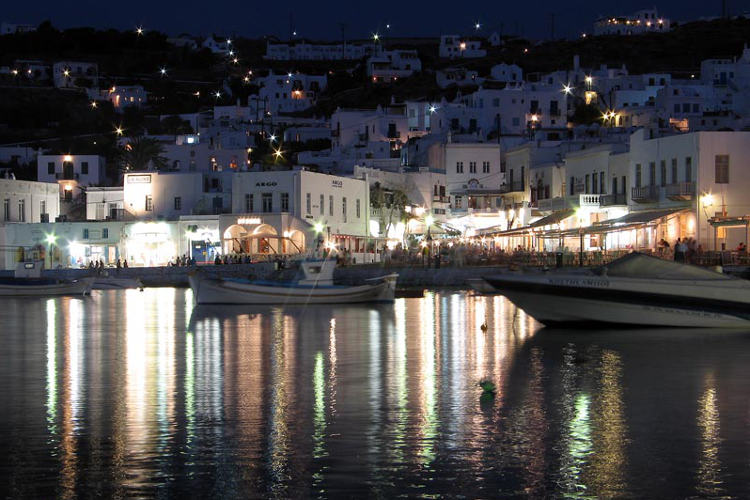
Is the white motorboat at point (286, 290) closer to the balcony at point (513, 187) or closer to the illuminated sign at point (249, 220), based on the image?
the illuminated sign at point (249, 220)

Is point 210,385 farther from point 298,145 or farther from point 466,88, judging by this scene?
point 466,88

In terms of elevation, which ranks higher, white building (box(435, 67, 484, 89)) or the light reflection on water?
white building (box(435, 67, 484, 89))

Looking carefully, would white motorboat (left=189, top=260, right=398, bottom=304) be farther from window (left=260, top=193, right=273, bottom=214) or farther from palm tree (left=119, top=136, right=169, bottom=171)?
palm tree (left=119, top=136, right=169, bottom=171)

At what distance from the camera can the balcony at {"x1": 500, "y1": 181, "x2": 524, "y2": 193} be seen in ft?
276

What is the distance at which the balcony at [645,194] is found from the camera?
58125mm

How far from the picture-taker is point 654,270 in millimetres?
29391

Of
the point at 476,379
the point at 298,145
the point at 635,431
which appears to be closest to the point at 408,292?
the point at 476,379

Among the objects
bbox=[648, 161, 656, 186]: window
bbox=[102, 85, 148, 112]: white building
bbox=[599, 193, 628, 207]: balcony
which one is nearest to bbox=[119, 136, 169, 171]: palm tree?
bbox=[599, 193, 628, 207]: balcony

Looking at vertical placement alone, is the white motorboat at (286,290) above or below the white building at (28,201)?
below

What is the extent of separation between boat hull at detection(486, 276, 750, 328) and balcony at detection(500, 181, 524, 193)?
53838mm

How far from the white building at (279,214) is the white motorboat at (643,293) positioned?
144ft

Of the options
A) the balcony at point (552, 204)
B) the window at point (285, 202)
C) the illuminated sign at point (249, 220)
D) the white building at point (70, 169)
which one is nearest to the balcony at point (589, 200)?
the balcony at point (552, 204)

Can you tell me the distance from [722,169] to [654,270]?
89.4 feet

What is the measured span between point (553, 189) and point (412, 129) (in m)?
42.5
